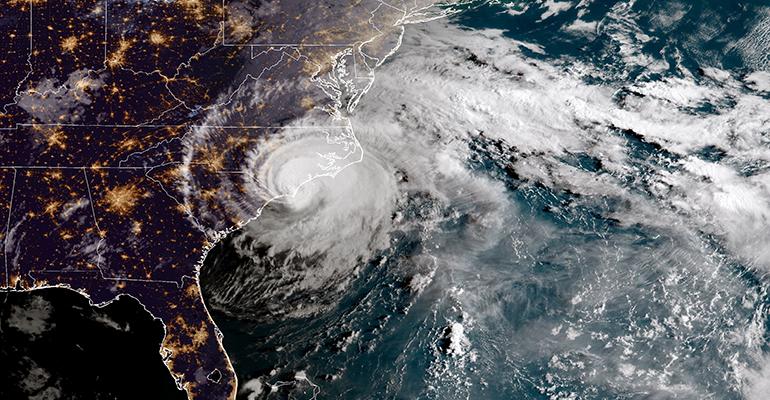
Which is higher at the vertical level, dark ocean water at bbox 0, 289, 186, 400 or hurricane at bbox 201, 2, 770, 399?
hurricane at bbox 201, 2, 770, 399

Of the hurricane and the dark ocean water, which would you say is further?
the hurricane

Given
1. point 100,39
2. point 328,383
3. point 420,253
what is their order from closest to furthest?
point 328,383
point 420,253
point 100,39

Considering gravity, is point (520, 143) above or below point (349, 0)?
below

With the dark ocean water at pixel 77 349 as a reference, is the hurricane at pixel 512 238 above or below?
above

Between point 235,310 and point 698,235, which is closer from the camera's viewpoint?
point 235,310

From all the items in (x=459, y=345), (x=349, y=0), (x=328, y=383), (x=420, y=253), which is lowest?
(x=328, y=383)

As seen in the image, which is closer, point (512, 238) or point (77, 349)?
point (77, 349)

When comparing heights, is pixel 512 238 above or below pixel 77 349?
above

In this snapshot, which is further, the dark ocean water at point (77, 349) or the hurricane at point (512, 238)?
the hurricane at point (512, 238)

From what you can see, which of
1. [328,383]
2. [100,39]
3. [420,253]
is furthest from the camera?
[100,39]

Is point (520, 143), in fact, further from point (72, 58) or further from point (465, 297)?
point (72, 58)

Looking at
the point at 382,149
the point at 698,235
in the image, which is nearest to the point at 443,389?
the point at 382,149
